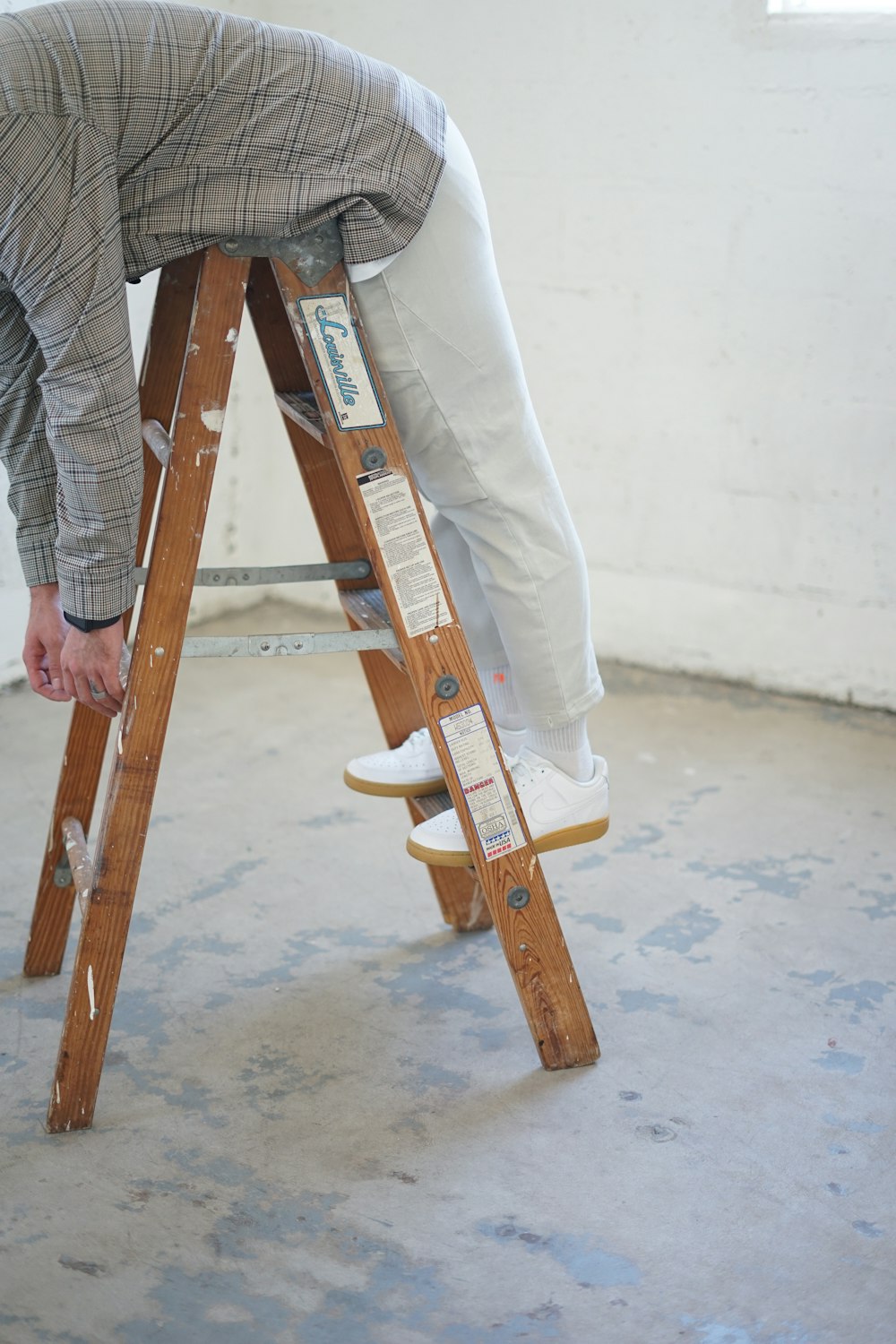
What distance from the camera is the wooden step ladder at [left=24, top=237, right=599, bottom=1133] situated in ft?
4.44

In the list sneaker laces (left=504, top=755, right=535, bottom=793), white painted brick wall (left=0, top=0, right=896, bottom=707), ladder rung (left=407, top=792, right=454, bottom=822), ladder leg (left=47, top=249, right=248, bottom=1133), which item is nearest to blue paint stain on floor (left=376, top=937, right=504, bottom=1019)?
ladder rung (left=407, top=792, right=454, bottom=822)

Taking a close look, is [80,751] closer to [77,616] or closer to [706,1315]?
[77,616]

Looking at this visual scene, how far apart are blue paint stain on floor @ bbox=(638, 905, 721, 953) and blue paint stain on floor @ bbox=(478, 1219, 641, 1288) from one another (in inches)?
24.9

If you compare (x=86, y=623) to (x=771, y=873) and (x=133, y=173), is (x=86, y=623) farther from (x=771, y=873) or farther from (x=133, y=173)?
(x=771, y=873)

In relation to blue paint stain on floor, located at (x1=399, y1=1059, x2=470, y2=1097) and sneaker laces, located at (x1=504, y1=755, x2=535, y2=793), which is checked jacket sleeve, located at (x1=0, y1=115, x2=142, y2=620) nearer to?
sneaker laces, located at (x1=504, y1=755, x2=535, y2=793)

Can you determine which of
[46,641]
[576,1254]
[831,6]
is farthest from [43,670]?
[831,6]

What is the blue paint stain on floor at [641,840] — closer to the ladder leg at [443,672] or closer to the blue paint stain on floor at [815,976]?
the blue paint stain on floor at [815,976]

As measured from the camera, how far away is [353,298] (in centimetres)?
136

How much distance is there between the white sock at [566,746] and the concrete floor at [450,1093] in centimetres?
37

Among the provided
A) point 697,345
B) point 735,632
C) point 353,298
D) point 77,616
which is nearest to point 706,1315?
point 77,616

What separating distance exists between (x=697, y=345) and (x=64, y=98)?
188 centimetres

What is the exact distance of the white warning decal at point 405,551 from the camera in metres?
1.40

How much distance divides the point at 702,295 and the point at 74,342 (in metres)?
1.88

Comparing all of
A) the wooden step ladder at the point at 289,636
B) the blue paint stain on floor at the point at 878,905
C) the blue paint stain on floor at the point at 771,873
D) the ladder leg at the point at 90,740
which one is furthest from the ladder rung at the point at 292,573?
the blue paint stain on floor at the point at 878,905
